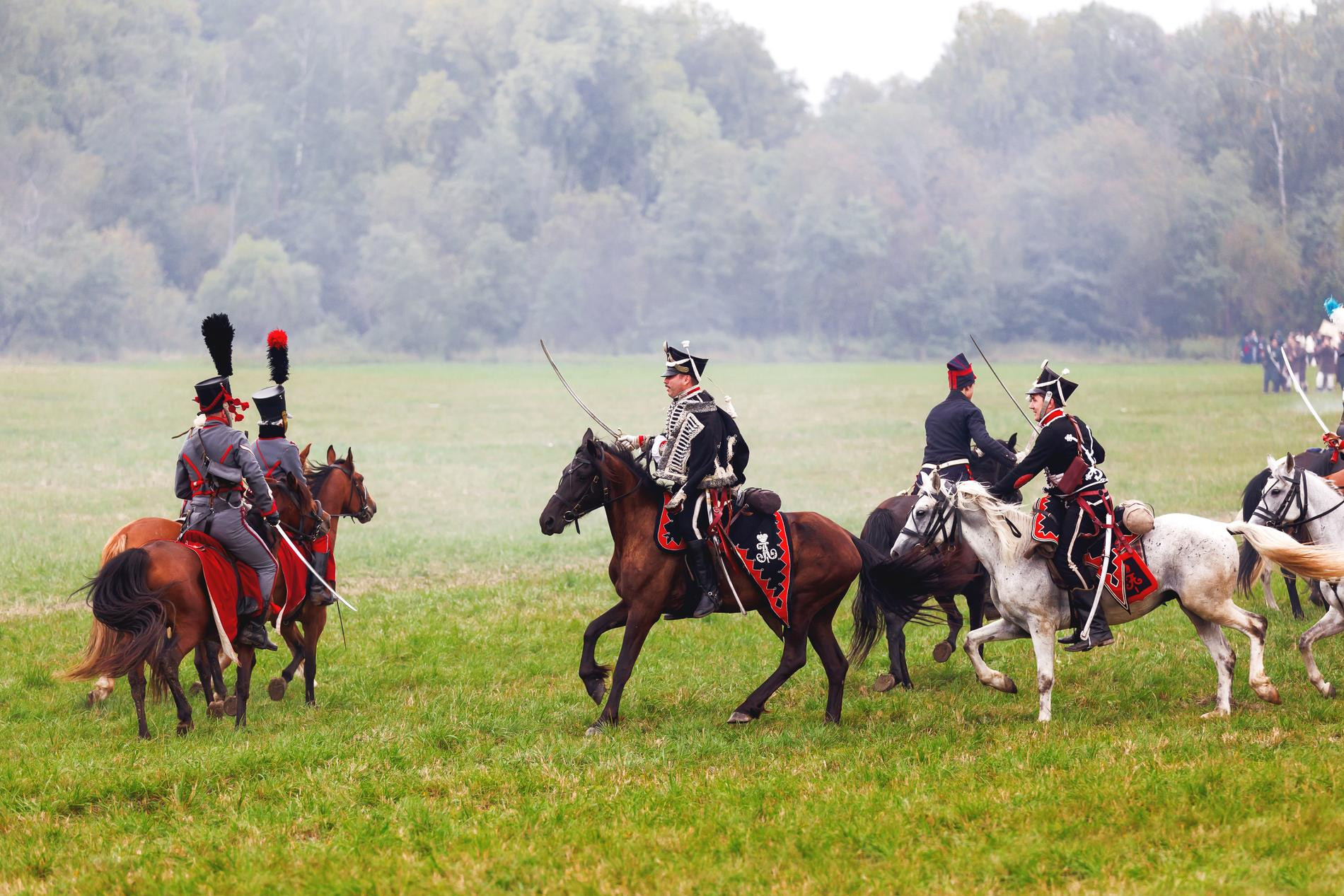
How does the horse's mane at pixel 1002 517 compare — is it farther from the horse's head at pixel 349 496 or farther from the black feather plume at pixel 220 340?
the black feather plume at pixel 220 340

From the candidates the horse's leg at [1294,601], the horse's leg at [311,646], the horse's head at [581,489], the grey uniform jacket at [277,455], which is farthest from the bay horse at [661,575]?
the horse's leg at [1294,601]

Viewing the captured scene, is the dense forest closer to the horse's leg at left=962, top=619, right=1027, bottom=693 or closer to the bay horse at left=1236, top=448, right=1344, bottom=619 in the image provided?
the bay horse at left=1236, top=448, right=1344, bottom=619

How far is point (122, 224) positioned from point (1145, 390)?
47285 mm

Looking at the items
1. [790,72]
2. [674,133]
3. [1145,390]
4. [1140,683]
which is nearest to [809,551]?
[1140,683]

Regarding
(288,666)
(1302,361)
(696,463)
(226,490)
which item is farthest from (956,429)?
(1302,361)

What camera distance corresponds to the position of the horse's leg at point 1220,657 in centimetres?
1029

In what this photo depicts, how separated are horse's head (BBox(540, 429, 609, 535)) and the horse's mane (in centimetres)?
274

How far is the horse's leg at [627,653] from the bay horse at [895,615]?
1709 millimetres

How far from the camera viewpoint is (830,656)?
10727mm

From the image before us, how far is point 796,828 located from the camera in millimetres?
7648

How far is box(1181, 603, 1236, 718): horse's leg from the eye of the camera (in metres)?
10.3

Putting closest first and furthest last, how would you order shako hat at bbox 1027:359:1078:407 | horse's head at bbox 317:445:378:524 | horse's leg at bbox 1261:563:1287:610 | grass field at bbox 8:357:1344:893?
grass field at bbox 8:357:1344:893
shako hat at bbox 1027:359:1078:407
horse's head at bbox 317:445:378:524
horse's leg at bbox 1261:563:1287:610

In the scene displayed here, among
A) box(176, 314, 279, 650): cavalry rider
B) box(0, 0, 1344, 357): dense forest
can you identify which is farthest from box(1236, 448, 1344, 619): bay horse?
box(0, 0, 1344, 357): dense forest

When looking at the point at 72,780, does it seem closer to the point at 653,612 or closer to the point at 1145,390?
the point at 653,612
